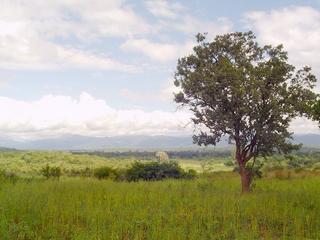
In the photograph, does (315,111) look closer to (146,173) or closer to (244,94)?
(244,94)

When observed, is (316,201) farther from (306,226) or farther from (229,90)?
(229,90)

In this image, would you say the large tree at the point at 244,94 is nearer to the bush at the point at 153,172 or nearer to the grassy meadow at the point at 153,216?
the grassy meadow at the point at 153,216

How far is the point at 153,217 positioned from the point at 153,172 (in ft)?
77.5

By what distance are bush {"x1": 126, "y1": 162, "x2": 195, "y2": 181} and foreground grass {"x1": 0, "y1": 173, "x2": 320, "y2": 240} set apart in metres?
17.8

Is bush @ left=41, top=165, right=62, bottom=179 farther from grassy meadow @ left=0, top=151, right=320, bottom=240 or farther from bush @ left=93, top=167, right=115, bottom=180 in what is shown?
grassy meadow @ left=0, top=151, right=320, bottom=240

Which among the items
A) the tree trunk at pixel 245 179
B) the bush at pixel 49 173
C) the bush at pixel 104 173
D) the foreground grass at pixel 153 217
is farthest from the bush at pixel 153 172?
the foreground grass at pixel 153 217

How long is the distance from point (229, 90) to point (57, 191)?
10280 mm

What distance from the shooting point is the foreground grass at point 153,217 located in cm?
1233

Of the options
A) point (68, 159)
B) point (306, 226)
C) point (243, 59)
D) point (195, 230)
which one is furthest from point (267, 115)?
point (68, 159)

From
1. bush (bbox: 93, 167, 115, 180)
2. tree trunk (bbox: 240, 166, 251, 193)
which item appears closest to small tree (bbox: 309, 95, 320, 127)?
tree trunk (bbox: 240, 166, 251, 193)

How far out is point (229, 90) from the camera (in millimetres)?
21547

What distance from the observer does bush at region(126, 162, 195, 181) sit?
124 ft

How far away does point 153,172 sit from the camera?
38188 mm

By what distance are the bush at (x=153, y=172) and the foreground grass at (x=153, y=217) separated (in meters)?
17.8
